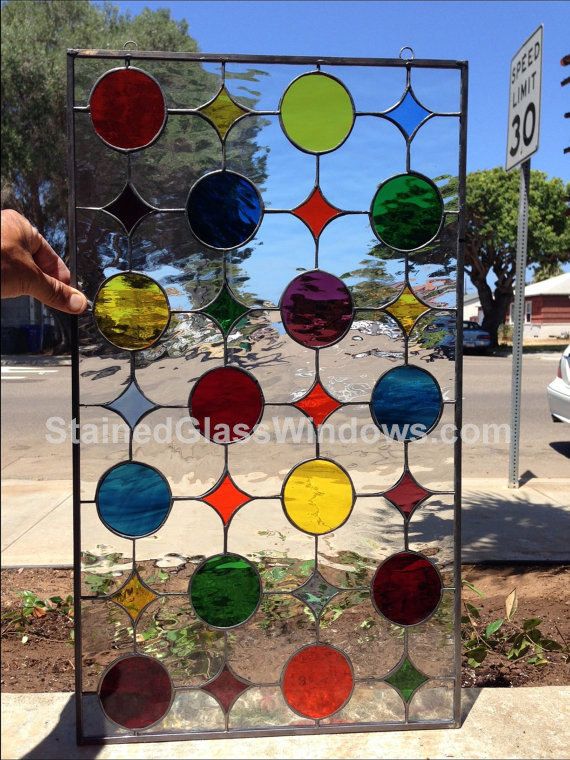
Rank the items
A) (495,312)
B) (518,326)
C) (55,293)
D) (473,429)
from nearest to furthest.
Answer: (55,293), (518,326), (473,429), (495,312)

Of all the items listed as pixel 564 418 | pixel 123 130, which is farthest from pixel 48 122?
pixel 123 130

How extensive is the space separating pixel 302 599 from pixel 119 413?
0.91 meters

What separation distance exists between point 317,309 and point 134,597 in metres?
1.16

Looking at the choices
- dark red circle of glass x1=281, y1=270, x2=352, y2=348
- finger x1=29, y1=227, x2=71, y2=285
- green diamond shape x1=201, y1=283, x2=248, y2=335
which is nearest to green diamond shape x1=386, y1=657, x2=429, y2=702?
dark red circle of glass x1=281, y1=270, x2=352, y2=348

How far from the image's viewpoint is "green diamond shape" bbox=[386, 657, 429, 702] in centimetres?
244

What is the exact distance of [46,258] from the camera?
216 cm

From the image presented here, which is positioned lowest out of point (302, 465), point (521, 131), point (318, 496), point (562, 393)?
point (562, 393)

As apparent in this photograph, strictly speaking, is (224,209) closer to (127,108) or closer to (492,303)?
(127,108)

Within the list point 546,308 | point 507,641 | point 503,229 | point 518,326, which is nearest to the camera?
point 507,641

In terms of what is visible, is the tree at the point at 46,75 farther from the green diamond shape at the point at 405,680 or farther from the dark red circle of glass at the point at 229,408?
the green diamond shape at the point at 405,680

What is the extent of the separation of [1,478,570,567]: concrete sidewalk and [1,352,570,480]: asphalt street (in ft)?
1.80

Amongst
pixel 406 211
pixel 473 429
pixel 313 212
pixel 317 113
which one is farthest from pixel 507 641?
pixel 473 429

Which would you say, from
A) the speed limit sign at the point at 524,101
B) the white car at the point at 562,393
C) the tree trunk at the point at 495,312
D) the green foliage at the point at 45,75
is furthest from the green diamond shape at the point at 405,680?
the tree trunk at the point at 495,312

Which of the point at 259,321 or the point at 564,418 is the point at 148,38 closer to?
the point at 564,418
